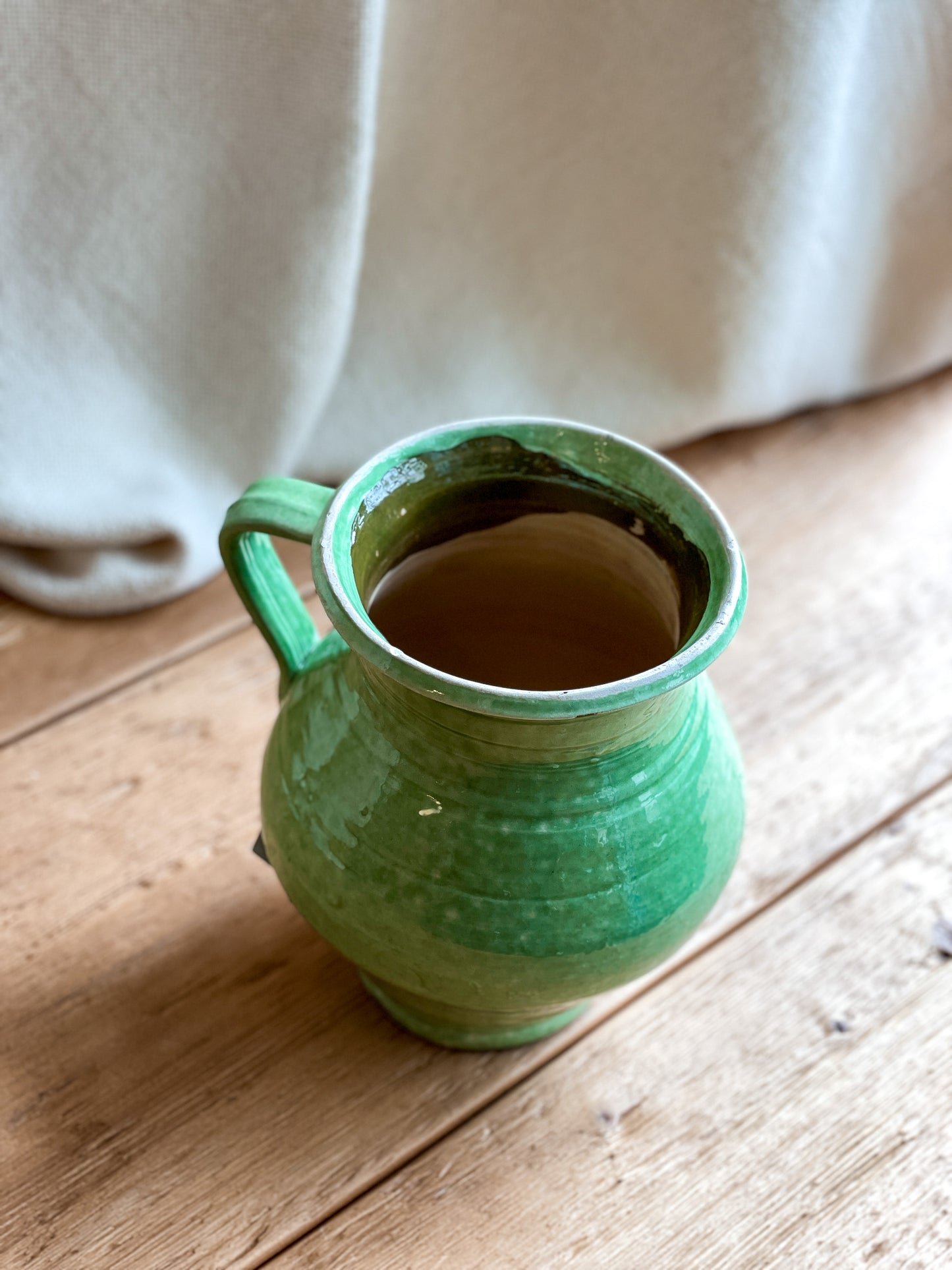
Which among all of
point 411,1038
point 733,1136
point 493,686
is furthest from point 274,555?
point 733,1136

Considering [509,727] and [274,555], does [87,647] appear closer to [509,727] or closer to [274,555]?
[274,555]

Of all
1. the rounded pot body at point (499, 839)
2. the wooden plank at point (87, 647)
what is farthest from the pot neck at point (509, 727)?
the wooden plank at point (87, 647)

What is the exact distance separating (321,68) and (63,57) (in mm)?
161

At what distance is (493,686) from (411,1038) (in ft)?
0.84

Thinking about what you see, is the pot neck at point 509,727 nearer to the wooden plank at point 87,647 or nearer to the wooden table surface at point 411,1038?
the wooden table surface at point 411,1038

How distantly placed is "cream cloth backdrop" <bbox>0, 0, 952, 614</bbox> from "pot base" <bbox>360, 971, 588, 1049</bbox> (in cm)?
38

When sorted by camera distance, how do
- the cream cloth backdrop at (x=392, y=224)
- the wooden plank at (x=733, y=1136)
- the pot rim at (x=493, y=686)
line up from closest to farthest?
1. the pot rim at (x=493, y=686)
2. the wooden plank at (x=733, y=1136)
3. the cream cloth backdrop at (x=392, y=224)

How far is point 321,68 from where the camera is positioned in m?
0.77

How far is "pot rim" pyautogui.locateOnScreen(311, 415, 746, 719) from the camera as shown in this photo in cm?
43

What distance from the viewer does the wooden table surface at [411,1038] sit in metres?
0.56

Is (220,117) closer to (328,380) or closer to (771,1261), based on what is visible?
(328,380)

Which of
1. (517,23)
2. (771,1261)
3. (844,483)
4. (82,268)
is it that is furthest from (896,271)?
(771,1261)

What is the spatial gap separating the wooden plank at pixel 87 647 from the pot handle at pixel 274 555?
28cm

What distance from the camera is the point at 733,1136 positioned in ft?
1.98
